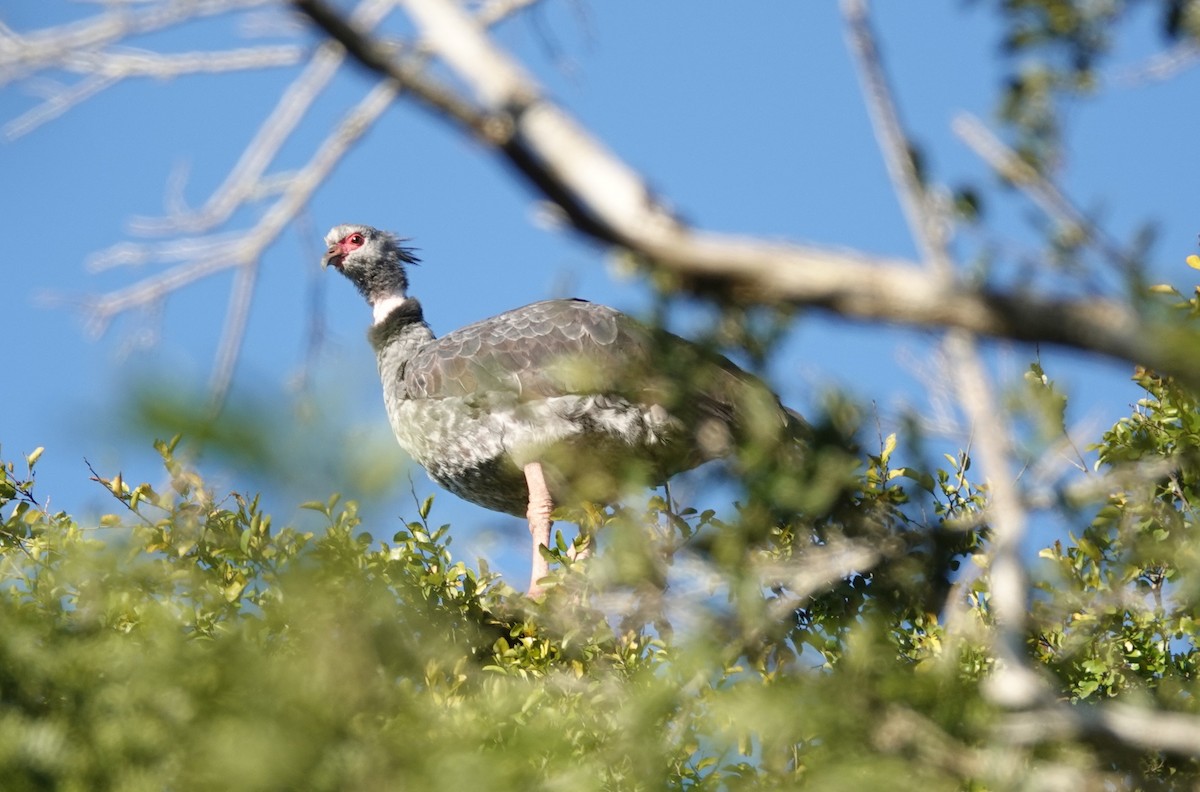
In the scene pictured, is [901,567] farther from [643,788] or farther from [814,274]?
[814,274]

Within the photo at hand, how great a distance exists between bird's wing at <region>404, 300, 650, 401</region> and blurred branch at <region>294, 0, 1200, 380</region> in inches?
189

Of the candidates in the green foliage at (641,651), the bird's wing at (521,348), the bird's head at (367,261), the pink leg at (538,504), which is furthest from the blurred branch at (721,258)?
the bird's head at (367,261)

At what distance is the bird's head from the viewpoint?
30.3 feet

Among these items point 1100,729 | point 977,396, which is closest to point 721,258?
point 977,396

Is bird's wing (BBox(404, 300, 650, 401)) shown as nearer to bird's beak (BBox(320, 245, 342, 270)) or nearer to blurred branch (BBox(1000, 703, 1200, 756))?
bird's beak (BBox(320, 245, 342, 270))

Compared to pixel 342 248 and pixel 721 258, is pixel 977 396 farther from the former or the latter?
pixel 342 248

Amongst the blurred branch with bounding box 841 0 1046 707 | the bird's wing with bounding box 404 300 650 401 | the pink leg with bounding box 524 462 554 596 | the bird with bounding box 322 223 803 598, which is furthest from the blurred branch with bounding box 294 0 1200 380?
the pink leg with bounding box 524 462 554 596

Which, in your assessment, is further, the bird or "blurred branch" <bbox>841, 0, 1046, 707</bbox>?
the bird

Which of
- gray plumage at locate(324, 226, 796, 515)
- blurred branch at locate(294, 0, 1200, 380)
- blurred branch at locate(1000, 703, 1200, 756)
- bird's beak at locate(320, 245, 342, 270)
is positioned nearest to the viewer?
blurred branch at locate(294, 0, 1200, 380)

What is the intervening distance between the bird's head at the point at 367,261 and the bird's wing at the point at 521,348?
1.24 metres

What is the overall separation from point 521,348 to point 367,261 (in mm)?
2290

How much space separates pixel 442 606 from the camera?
4.96 m

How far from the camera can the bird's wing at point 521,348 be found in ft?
23.1

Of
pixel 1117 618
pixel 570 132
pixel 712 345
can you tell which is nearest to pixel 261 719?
pixel 570 132
